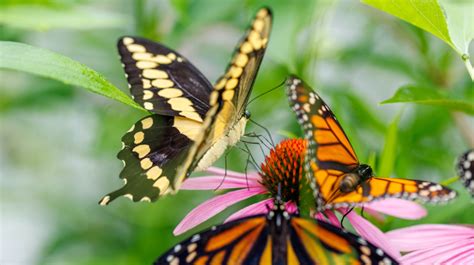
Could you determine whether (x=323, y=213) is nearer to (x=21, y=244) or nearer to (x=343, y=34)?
(x=343, y=34)

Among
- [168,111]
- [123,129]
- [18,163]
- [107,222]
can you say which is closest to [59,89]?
[123,129]

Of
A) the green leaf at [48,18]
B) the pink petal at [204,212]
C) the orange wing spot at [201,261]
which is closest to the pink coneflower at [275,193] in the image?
the pink petal at [204,212]

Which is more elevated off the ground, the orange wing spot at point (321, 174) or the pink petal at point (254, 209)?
the orange wing spot at point (321, 174)

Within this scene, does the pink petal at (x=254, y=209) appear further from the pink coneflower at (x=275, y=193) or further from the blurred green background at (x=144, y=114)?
the blurred green background at (x=144, y=114)

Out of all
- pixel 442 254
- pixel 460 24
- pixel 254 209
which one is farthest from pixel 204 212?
pixel 460 24

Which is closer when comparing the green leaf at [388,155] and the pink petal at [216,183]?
the pink petal at [216,183]

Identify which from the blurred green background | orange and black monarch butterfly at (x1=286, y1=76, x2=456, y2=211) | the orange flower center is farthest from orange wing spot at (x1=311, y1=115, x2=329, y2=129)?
the blurred green background

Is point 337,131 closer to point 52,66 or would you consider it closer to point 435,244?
point 435,244
